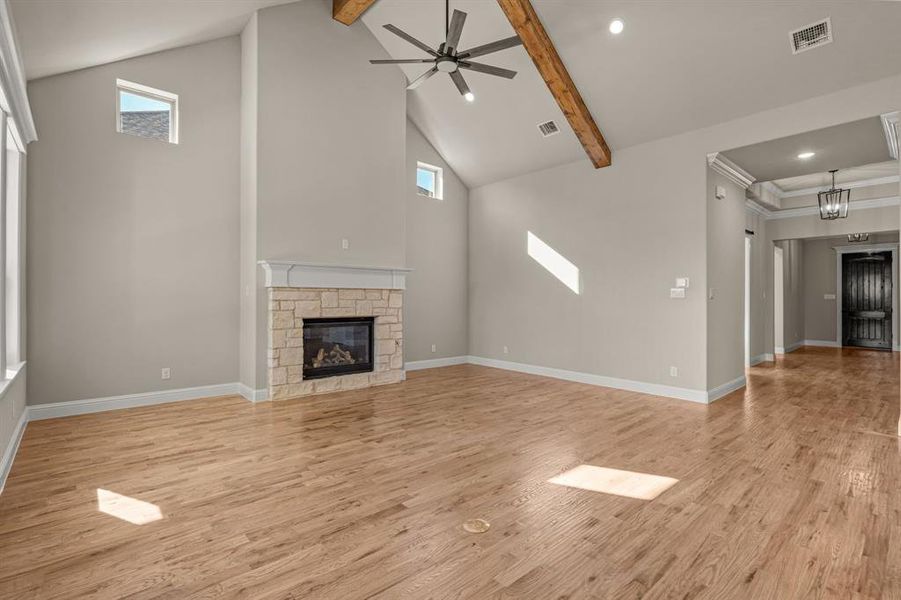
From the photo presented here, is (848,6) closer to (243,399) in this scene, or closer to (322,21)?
(322,21)

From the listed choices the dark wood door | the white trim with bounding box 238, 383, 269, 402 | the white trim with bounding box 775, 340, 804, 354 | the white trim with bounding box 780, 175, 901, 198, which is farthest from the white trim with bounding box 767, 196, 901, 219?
the white trim with bounding box 238, 383, 269, 402

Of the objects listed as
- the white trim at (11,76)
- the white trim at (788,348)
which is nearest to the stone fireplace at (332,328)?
the white trim at (11,76)

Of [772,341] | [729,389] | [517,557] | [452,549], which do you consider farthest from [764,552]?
[772,341]

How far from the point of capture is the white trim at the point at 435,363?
7.46 metres

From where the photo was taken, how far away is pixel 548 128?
6.28m

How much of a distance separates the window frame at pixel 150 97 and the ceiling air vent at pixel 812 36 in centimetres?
640

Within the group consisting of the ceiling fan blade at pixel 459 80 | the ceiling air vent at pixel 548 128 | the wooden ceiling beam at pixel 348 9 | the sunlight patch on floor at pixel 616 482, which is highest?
the wooden ceiling beam at pixel 348 9

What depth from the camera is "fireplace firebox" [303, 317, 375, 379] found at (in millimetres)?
5648

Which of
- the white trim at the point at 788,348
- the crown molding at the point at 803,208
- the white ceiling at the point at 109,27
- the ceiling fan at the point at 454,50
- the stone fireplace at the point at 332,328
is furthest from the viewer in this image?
the white trim at the point at 788,348

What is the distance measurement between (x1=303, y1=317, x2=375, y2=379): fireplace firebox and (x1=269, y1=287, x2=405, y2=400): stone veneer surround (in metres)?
0.09

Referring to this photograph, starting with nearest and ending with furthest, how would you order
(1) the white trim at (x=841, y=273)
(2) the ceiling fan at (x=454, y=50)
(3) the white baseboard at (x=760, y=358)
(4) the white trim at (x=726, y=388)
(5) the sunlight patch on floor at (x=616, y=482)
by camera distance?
(5) the sunlight patch on floor at (x=616, y=482), (2) the ceiling fan at (x=454, y=50), (4) the white trim at (x=726, y=388), (3) the white baseboard at (x=760, y=358), (1) the white trim at (x=841, y=273)

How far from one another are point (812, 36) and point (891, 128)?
134 centimetres

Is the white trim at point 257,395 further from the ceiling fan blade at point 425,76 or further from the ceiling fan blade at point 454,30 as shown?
the ceiling fan blade at point 454,30

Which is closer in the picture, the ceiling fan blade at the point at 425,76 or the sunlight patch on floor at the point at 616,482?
the sunlight patch on floor at the point at 616,482
